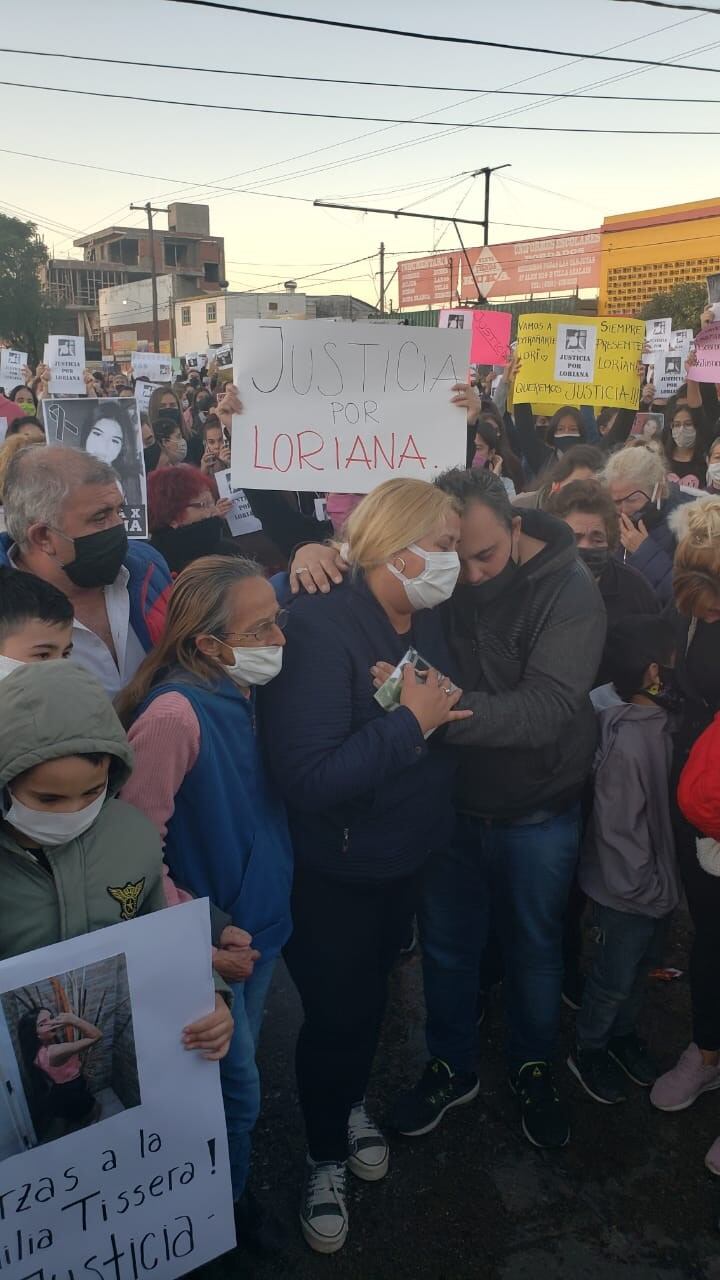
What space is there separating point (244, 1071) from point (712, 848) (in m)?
1.43

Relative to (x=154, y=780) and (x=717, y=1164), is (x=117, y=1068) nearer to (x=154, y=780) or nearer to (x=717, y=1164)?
(x=154, y=780)

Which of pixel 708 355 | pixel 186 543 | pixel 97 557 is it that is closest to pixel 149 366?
pixel 708 355

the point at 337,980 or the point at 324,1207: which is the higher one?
the point at 337,980

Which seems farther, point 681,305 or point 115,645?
point 681,305

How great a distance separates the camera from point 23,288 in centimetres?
4978

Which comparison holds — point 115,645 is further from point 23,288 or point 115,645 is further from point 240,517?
point 23,288

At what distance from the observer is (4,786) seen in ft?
5.24

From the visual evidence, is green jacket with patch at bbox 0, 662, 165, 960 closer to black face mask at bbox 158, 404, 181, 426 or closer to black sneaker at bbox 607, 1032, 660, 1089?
black sneaker at bbox 607, 1032, 660, 1089

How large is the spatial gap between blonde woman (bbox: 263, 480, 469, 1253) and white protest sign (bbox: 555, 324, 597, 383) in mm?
4460

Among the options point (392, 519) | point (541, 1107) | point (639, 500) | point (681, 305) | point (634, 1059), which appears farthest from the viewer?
point (681, 305)

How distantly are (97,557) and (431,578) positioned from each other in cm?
101

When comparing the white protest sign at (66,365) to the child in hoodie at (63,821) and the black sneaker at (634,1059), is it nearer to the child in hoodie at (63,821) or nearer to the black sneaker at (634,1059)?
the black sneaker at (634,1059)

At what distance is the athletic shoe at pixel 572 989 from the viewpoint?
342 centimetres

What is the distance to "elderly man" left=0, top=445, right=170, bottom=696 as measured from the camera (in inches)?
101
